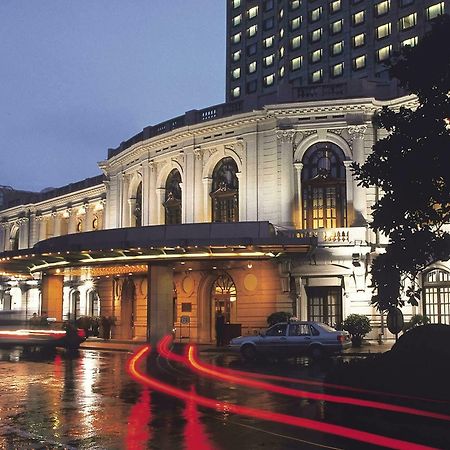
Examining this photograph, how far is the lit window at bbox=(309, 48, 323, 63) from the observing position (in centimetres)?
9212

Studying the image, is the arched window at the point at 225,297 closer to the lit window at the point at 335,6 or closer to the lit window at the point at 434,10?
the lit window at the point at 434,10

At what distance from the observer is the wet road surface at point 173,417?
10977 mm

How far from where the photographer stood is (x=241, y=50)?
107125 mm

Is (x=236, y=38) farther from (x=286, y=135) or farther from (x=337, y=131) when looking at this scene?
(x=337, y=131)

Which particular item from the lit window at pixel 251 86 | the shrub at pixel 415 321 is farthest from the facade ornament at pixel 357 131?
the lit window at pixel 251 86

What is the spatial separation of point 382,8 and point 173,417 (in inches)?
3162

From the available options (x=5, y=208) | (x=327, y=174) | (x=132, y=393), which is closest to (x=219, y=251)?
(x=327, y=174)

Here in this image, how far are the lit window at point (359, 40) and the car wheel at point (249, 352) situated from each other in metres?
67.2

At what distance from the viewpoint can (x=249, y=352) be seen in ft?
91.6

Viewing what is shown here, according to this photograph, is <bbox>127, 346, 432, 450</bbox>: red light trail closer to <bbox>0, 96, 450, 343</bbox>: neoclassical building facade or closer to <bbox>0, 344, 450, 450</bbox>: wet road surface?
<bbox>0, 344, 450, 450</bbox>: wet road surface

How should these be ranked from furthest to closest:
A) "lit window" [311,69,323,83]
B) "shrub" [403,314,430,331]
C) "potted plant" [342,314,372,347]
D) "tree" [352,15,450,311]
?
"lit window" [311,69,323,83]
"potted plant" [342,314,372,347]
"shrub" [403,314,430,331]
"tree" [352,15,450,311]

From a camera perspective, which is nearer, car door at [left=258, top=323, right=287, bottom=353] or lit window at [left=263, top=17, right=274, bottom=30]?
car door at [left=258, top=323, right=287, bottom=353]

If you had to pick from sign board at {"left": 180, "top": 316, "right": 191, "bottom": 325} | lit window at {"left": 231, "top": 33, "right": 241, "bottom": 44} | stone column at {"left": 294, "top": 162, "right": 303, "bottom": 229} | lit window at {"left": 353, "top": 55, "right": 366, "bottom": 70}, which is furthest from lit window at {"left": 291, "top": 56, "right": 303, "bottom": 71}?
sign board at {"left": 180, "top": 316, "right": 191, "bottom": 325}

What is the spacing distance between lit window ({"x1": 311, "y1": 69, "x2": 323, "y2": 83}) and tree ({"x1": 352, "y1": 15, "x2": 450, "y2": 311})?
74.7 metres
